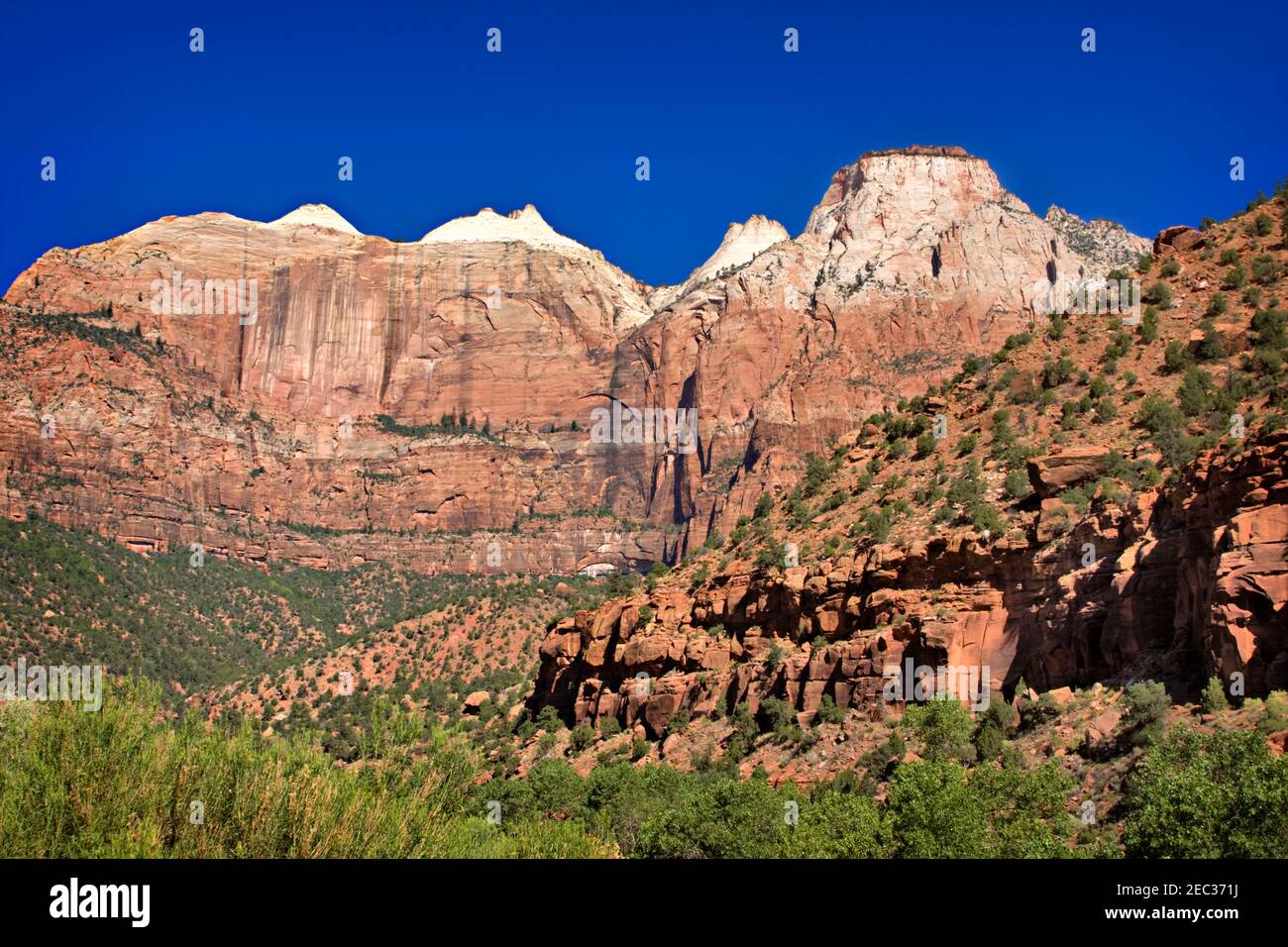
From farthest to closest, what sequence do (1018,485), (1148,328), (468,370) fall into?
1. (468,370)
2. (1148,328)
3. (1018,485)

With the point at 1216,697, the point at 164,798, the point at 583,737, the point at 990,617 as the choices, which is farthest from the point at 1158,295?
the point at 164,798

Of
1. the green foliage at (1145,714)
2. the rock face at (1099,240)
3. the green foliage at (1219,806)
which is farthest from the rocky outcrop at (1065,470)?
the rock face at (1099,240)

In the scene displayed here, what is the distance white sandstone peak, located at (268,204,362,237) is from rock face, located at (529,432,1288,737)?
139m

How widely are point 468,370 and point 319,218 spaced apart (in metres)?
43.0

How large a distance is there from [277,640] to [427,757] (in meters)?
84.0

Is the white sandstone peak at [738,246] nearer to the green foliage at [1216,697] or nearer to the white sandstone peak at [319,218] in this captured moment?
the white sandstone peak at [319,218]

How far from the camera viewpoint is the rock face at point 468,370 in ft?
417

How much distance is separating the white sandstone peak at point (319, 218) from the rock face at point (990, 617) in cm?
13850

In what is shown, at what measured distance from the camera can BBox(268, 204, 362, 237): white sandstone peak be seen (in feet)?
595

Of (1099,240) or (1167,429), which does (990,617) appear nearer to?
(1167,429)

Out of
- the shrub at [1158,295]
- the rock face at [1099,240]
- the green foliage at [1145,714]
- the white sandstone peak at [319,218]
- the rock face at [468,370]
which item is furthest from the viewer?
the white sandstone peak at [319,218]

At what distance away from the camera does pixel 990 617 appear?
36.7 m

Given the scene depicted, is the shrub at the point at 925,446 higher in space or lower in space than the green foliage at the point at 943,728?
higher

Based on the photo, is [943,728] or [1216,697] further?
[943,728]
